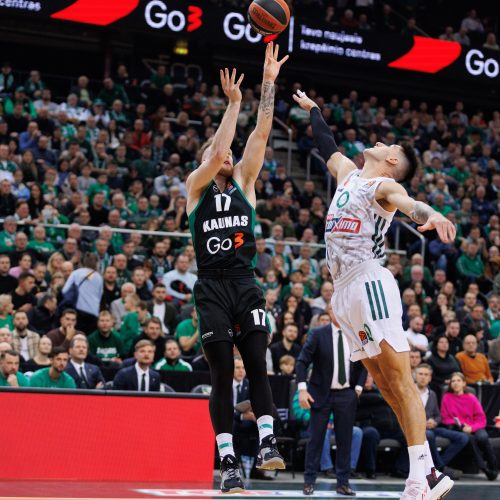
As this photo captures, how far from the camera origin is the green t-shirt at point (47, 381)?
1219 cm

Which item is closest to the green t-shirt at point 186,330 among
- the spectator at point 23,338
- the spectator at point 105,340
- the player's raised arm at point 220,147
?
the spectator at point 105,340

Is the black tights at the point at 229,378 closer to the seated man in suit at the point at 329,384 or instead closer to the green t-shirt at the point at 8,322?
the seated man in suit at the point at 329,384

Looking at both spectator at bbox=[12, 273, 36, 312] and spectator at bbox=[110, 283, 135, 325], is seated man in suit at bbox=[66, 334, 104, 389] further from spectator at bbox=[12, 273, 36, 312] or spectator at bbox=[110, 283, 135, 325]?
spectator at bbox=[110, 283, 135, 325]

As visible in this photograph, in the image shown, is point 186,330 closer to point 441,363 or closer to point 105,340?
point 105,340

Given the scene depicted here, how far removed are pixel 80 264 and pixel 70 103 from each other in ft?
17.7

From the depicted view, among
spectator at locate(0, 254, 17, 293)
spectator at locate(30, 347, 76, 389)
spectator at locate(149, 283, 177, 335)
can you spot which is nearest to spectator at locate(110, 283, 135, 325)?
spectator at locate(149, 283, 177, 335)

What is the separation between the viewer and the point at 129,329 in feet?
46.3

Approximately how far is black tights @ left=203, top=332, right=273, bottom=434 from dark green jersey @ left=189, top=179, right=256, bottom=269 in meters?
0.59

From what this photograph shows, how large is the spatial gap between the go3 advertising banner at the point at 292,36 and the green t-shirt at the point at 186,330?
8.41 meters

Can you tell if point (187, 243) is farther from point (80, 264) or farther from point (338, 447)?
point (338, 447)

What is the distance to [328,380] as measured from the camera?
1216 cm

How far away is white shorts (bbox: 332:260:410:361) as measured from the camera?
7461 millimetres

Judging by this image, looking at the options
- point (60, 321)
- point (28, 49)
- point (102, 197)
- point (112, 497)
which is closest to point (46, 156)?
point (102, 197)

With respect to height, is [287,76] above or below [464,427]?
above
